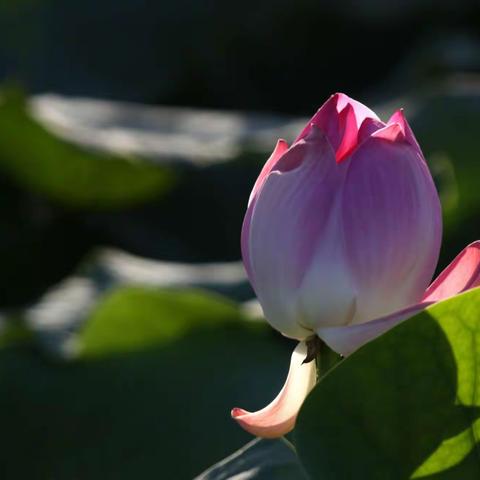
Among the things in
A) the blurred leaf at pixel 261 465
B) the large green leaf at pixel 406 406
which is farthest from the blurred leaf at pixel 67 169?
the large green leaf at pixel 406 406

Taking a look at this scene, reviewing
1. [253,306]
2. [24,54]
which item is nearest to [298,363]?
[253,306]

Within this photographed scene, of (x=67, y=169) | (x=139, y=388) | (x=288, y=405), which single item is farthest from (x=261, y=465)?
(x=67, y=169)

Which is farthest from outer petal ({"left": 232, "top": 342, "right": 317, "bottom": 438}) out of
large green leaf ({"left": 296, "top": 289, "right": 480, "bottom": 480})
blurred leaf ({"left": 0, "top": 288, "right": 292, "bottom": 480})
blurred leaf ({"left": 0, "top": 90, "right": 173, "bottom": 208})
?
blurred leaf ({"left": 0, "top": 90, "right": 173, "bottom": 208})

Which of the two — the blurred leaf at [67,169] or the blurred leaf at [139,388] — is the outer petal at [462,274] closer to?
the blurred leaf at [139,388]

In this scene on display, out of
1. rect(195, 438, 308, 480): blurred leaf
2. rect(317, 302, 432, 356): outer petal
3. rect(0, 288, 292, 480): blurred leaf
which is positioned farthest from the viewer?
rect(0, 288, 292, 480): blurred leaf

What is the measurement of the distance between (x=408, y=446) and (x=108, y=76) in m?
2.92

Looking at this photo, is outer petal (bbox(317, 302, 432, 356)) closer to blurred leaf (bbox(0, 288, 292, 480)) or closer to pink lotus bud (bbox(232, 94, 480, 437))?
pink lotus bud (bbox(232, 94, 480, 437))

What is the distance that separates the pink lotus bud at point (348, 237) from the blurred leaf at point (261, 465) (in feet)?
0.38

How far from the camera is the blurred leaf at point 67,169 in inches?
81.0

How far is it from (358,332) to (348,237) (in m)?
0.04

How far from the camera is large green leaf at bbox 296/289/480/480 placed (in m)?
0.59

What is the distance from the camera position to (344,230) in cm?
60

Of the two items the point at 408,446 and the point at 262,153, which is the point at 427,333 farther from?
the point at 262,153

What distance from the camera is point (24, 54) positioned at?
3342 millimetres
